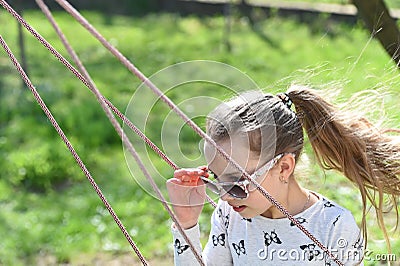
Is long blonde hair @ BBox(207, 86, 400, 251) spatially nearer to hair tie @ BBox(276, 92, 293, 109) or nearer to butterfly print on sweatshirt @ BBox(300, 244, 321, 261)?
hair tie @ BBox(276, 92, 293, 109)

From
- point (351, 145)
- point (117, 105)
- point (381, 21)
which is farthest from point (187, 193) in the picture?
point (117, 105)

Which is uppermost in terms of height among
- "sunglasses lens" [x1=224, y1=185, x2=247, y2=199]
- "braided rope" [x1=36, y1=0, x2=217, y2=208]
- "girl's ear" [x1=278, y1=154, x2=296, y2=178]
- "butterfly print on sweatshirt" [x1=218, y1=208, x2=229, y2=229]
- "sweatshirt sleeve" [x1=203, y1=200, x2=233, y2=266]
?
"braided rope" [x1=36, y1=0, x2=217, y2=208]

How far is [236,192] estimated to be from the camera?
5.40ft

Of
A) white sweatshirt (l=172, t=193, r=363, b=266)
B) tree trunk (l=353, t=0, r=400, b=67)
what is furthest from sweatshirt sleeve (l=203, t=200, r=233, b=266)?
tree trunk (l=353, t=0, r=400, b=67)

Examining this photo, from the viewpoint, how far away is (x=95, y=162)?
13.6ft

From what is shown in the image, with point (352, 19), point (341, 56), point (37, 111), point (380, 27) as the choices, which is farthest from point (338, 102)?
point (352, 19)

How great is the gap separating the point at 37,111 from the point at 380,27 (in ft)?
9.66

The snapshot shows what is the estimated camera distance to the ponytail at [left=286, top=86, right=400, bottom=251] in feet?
5.94

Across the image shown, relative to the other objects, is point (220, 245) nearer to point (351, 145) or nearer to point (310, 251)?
point (310, 251)

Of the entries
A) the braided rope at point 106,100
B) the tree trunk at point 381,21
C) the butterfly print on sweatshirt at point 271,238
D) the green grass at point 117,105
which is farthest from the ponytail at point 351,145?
the tree trunk at point 381,21

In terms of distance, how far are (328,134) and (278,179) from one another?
188 mm

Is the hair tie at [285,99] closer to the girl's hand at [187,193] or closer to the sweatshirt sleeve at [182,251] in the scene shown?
the girl's hand at [187,193]

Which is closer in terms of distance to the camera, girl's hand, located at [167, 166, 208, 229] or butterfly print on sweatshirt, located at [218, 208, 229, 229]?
girl's hand, located at [167, 166, 208, 229]

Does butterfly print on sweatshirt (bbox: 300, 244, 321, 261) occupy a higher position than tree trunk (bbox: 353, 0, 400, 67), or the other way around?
tree trunk (bbox: 353, 0, 400, 67)
